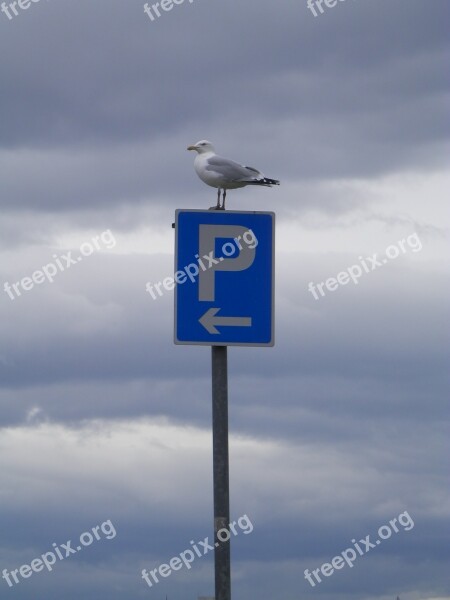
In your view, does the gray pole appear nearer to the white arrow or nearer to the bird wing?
the white arrow

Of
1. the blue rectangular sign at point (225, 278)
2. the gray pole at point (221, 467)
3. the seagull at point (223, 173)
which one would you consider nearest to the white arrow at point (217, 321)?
the blue rectangular sign at point (225, 278)

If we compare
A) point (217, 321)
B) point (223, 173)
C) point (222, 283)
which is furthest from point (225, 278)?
point (223, 173)

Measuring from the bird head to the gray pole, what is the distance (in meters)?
3.98

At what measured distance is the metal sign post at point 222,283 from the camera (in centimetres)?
1012

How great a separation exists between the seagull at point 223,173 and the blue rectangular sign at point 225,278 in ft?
6.48

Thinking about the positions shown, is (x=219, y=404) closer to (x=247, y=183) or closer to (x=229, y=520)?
(x=229, y=520)

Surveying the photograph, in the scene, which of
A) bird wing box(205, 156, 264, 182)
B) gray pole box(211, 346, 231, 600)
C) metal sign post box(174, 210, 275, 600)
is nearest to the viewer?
gray pole box(211, 346, 231, 600)

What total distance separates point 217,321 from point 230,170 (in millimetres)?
3123

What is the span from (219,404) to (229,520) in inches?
47.8

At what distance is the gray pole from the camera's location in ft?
31.2

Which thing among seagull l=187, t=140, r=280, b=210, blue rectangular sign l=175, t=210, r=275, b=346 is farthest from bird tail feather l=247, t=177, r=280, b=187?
blue rectangular sign l=175, t=210, r=275, b=346

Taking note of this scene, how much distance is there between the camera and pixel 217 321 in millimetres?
10172

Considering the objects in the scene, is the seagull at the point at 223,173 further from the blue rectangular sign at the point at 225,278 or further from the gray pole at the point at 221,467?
the gray pole at the point at 221,467

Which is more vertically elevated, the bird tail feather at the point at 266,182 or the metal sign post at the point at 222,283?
the bird tail feather at the point at 266,182
